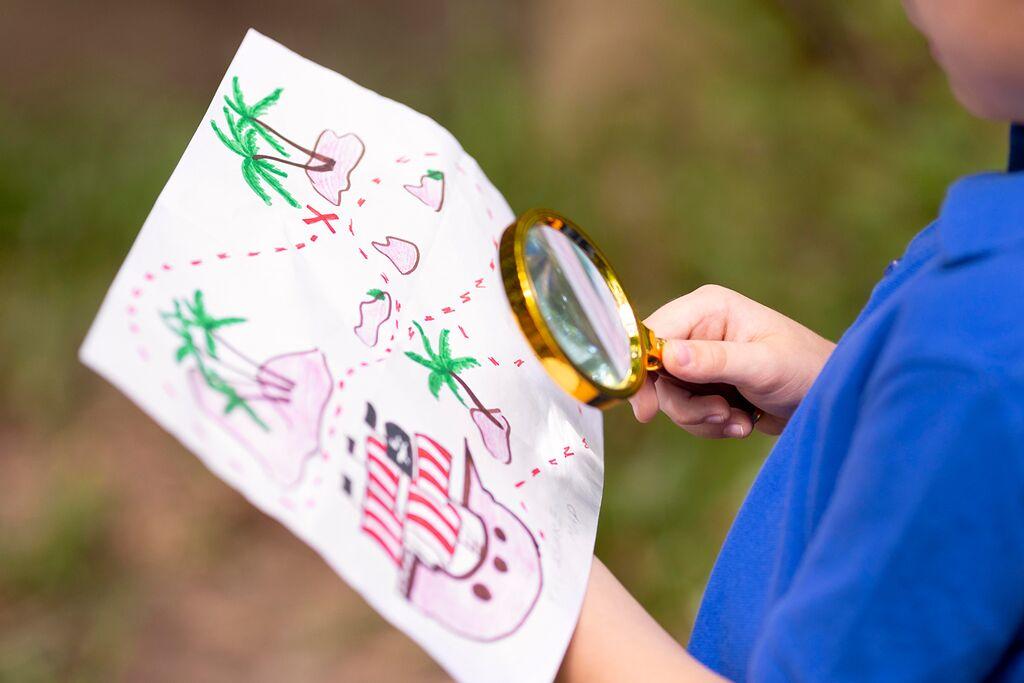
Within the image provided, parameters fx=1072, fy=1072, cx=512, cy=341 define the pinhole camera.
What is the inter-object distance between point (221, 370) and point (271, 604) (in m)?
1.10

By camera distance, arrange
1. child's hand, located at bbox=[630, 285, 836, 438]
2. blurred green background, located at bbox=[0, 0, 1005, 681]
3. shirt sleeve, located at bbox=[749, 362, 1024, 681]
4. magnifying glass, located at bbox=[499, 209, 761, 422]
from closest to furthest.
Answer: shirt sleeve, located at bbox=[749, 362, 1024, 681], magnifying glass, located at bbox=[499, 209, 761, 422], child's hand, located at bbox=[630, 285, 836, 438], blurred green background, located at bbox=[0, 0, 1005, 681]

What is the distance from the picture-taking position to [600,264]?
0.56 meters

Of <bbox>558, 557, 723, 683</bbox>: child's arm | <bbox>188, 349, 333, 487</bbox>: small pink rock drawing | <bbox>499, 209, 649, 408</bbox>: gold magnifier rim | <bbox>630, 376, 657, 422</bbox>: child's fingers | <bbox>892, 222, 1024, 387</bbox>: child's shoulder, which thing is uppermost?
<bbox>892, 222, 1024, 387</bbox>: child's shoulder

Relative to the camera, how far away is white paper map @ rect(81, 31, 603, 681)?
40cm

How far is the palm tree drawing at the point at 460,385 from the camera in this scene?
1.65ft

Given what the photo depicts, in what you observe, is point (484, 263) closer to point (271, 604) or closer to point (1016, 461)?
point (1016, 461)

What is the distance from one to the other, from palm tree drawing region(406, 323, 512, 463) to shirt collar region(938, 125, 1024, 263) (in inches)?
8.5

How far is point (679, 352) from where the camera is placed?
56cm

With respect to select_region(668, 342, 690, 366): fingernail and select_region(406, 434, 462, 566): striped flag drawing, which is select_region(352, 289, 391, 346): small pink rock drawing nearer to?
select_region(406, 434, 462, 566): striped flag drawing

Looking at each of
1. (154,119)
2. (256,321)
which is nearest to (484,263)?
(256,321)

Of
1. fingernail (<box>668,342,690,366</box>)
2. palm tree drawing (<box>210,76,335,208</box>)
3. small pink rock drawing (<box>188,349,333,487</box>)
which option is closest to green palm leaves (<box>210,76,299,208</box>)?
palm tree drawing (<box>210,76,335,208</box>)

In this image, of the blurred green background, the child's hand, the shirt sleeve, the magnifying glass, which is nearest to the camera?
Result: the shirt sleeve

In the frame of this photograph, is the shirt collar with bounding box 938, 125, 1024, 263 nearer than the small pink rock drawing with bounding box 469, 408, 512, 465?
Yes

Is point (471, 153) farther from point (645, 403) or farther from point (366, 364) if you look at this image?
point (366, 364)
